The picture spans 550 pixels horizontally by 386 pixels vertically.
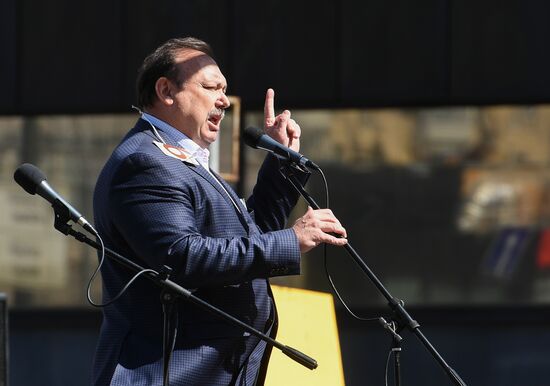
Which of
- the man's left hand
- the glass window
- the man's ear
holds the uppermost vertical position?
the man's ear

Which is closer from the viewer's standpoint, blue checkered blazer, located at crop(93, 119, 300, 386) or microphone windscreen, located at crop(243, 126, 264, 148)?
blue checkered blazer, located at crop(93, 119, 300, 386)

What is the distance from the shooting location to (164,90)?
168 inches

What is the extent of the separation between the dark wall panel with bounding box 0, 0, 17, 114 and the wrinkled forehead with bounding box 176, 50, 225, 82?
5267 millimetres

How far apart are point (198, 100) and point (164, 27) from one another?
16.5ft

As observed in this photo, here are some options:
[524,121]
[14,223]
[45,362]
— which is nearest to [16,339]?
[45,362]

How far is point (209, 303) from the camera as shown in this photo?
396 cm

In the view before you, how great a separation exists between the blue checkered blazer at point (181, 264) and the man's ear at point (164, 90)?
0.55 feet

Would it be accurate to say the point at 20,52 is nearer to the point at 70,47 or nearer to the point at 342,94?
the point at 70,47

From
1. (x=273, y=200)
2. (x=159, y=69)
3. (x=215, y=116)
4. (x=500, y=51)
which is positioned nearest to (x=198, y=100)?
(x=215, y=116)

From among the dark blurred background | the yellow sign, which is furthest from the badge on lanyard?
the dark blurred background

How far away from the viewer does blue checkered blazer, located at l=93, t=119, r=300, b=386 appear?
386 cm

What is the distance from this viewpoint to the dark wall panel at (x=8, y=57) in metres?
9.30

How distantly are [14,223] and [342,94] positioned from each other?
276 centimetres

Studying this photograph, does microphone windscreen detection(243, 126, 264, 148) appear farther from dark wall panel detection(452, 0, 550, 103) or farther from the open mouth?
dark wall panel detection(452, 0, 550, 103)
